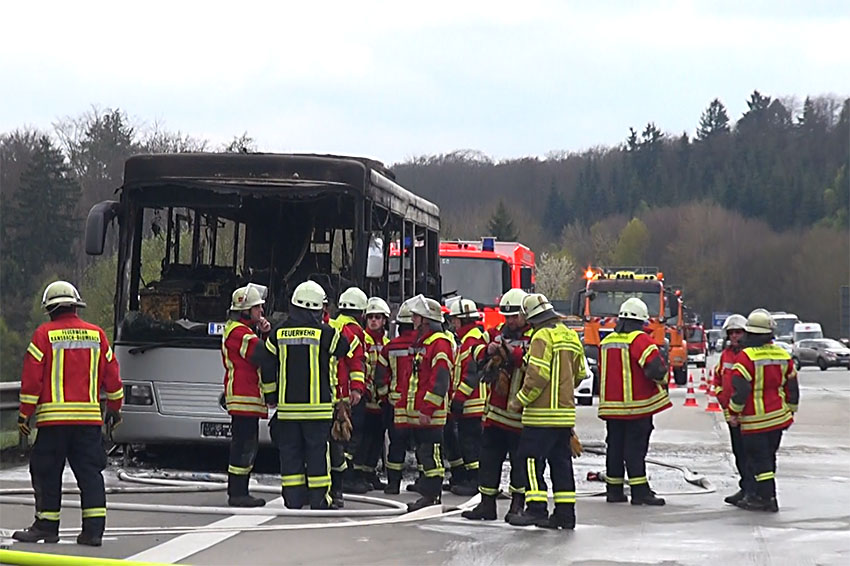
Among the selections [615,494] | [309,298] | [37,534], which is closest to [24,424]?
[37,534]

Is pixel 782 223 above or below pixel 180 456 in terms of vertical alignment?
above

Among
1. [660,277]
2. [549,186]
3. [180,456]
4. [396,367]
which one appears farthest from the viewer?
[549,186]

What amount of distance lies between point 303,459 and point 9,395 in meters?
6.45

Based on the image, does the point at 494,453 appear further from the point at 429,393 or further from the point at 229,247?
the point at 229,247

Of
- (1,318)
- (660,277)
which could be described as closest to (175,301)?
(660,277)

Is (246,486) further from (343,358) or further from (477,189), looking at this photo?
(477,189)

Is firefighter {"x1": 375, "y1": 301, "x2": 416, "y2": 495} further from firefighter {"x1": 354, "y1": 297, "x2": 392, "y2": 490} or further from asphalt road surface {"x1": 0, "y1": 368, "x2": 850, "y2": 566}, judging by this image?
asphalt road surface {"x1": 0, "y1": 368, "x2": 850, "y2": 566}

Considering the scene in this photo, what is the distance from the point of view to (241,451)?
10.8m

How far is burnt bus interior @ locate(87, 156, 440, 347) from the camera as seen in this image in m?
12.9

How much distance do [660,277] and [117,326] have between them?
80.4 feet

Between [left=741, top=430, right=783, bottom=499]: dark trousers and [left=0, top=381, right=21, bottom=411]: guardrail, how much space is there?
809 cm

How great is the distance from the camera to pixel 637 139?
148250mm

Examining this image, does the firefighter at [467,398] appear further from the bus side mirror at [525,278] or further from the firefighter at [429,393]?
the bus side mirror at [525,278]

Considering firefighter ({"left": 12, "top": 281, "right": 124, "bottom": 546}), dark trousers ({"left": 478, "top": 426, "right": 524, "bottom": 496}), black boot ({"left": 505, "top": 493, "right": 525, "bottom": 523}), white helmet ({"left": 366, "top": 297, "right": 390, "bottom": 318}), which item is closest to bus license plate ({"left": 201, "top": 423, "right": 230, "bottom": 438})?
white helmet ({"left": 366, "top": 297, "right": 390, "bottom": 318})
